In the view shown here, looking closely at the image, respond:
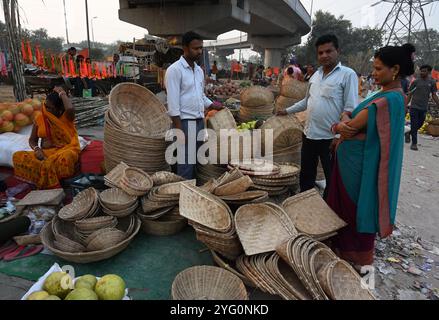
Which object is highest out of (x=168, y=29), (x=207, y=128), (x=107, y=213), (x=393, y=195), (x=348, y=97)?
(x=168, y=29)

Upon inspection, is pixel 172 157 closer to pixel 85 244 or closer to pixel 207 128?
pixel 207 128

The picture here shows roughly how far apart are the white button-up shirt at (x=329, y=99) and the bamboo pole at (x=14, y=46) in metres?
4.96

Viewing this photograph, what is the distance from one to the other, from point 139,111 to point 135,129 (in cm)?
33

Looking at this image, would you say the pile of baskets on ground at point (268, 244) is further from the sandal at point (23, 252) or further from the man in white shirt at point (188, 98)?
the sandal at point (23, 252)

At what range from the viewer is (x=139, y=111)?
3.88 metres

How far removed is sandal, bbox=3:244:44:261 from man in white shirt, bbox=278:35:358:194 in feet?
8.52

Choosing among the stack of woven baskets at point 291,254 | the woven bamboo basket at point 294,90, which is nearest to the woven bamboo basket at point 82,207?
the stack of woven baskets at point 291,254

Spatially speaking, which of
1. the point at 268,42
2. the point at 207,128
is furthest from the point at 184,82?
the point at 268,42

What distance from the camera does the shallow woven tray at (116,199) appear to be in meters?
2.70

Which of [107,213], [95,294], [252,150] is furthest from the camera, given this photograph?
[252,150]

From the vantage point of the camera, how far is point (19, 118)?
14.6 feet

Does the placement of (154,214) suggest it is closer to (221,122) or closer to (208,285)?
(208,285)

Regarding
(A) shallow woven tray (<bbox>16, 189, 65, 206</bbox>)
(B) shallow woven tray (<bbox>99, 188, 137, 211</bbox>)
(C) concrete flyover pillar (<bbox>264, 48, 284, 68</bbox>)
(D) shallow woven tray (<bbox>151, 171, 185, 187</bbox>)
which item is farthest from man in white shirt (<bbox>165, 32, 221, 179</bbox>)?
(C) concrete flyover pillar (<bbox>264, 48, 284, 68</bbox>)
